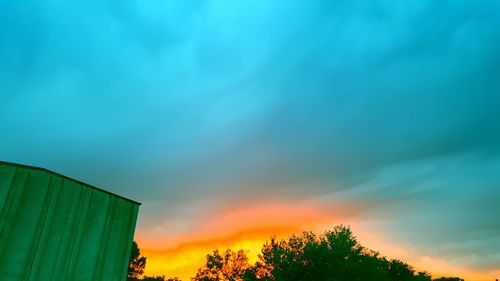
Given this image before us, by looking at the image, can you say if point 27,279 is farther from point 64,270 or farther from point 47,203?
point 47,203

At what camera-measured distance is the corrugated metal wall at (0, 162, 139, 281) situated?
8.93m

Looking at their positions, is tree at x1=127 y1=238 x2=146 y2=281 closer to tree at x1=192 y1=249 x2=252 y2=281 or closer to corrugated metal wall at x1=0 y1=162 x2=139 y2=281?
tree at x1=192 y1=249 x2=252 y2=281

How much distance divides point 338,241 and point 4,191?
39.3 meters

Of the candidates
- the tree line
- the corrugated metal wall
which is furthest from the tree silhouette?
the corrugated metal wall

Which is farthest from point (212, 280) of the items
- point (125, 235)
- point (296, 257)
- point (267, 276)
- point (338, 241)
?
point (125, 235)

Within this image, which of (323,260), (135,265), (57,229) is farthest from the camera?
(135,265)

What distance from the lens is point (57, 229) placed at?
9688mm

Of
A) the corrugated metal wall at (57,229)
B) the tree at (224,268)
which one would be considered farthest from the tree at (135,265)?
the corrugated metal wall at (57,229)

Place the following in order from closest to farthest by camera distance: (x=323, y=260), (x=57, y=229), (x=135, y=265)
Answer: (x=57, y=229)
(x=323, y=260)
(x=135, y=265)

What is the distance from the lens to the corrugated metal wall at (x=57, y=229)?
8930mm

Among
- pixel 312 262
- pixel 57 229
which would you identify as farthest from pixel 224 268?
pixel 57 229

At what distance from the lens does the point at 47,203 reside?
9.62 metres

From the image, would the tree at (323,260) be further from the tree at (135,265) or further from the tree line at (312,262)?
the tree at (135,265)

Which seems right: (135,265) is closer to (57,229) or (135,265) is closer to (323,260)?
(323,260)
